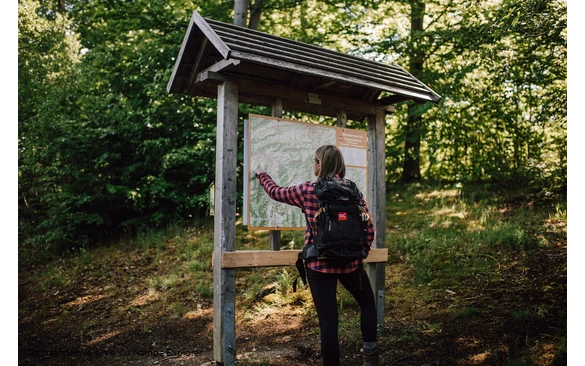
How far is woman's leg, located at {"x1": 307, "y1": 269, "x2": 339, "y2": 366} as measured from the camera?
387 centimetres

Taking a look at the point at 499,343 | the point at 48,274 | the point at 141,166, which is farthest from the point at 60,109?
the point at 499,343

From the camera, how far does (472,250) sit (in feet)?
27.7

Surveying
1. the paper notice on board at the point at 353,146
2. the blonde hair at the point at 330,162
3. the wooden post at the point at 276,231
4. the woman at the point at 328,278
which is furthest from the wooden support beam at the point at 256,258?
the paper notice on board at the point at 353,146

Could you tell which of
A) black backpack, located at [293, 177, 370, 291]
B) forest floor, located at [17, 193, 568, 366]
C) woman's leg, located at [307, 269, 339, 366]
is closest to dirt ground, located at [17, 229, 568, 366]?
forest floor, located at [17, 193, 568, 366]

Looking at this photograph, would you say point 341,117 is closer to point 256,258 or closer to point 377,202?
point 377,202

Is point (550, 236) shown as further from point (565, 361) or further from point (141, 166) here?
point (141, 166)

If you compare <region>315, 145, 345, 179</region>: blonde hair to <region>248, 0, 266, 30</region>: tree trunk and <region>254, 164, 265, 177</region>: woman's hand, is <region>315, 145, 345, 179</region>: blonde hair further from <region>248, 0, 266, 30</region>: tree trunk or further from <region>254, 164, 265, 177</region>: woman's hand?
<region>248, 0, 266, 30</region>: tree trunk

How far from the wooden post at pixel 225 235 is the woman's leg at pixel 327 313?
3.64 feet

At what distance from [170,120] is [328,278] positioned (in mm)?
9039

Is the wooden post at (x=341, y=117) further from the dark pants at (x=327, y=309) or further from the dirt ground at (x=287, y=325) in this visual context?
the dirt ground at (x=287, y=325)

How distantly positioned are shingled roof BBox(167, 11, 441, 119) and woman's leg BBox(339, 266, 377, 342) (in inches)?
86.7

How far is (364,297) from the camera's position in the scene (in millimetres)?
4254

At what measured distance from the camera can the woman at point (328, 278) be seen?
3887mm

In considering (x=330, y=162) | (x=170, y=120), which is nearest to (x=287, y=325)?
(x=330, y=162)
